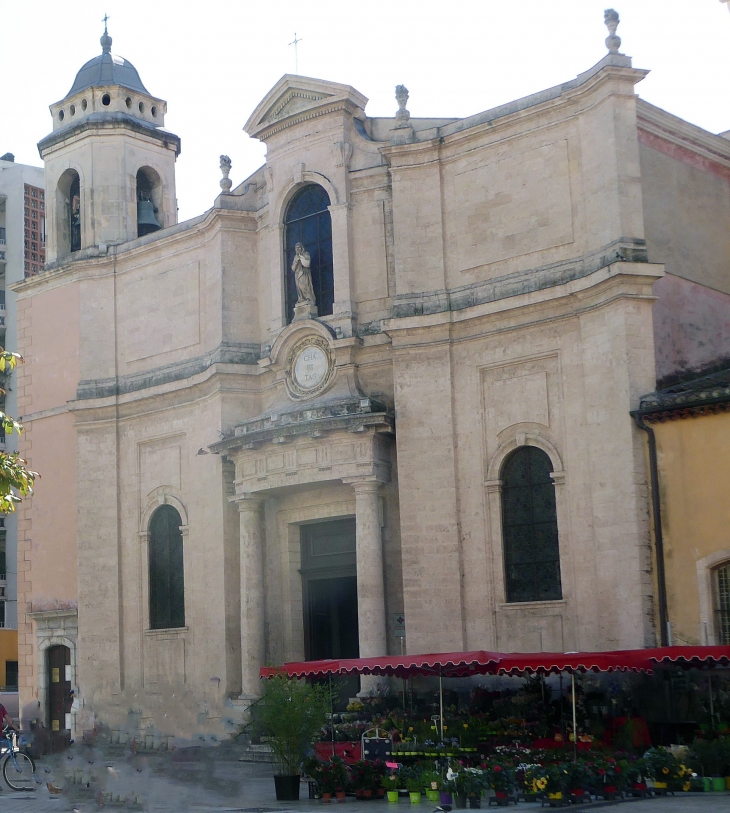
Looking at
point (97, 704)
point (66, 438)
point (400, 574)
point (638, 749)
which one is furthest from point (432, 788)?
point (66, 438)

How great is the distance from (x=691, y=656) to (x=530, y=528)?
6.86m

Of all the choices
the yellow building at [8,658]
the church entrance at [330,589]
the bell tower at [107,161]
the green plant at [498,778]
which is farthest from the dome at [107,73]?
the yellow building at [8,658]

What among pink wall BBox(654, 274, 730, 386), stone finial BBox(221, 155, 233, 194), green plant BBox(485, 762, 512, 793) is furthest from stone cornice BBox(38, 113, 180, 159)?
green plant BBox(485, 762, 512, 793)

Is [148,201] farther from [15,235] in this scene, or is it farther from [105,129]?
[15,235]

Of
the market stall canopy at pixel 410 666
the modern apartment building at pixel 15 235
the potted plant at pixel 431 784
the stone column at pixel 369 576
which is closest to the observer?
the potted plant at pixel 431 784

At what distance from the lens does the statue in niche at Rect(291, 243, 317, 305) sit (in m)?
29.9

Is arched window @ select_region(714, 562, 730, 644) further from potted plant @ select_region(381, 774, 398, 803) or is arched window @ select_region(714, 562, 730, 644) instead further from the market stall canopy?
potted plant @ select_region(381, 774, 398, 803)

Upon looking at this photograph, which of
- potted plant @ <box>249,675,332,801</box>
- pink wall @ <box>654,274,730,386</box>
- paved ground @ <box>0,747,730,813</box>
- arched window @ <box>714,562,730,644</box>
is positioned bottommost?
paved ground @ <box>0,747,730,813</box>

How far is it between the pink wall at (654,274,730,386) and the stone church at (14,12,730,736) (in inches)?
3.3

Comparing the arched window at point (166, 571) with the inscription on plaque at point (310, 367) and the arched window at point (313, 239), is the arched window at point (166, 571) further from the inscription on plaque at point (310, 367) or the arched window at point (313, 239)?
the arched window at point (313, 239)

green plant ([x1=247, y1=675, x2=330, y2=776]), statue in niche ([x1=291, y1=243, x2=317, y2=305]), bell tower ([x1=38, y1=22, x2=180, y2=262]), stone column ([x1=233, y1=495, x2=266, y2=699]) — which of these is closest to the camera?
green plant ([x1=247, y1=675, x2=330, y2=776])

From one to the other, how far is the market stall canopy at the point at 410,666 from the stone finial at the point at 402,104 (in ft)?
41.8

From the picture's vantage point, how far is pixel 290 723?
19078mm

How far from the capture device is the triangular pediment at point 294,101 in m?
29.8
